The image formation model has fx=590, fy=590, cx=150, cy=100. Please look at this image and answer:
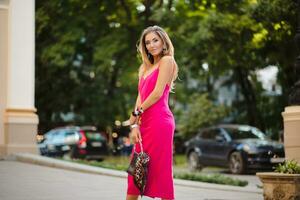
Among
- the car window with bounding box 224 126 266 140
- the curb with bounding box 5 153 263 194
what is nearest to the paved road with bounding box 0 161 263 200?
the curb with bounding box 5 153 263 194

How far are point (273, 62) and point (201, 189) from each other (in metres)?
15.4

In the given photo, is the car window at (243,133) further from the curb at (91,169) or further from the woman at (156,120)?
Answer: the woman at (156,120)

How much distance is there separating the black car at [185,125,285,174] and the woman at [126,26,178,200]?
12346 millimetres

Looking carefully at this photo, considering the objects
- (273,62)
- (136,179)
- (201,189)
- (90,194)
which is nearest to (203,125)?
(273,62)

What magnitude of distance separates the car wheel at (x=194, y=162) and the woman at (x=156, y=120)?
15.8 meters

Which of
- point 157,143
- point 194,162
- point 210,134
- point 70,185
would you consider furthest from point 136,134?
point 194,162

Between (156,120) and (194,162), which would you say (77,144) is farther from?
(156,120)

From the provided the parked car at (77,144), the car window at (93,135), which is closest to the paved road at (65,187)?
the parked car at (77,144)

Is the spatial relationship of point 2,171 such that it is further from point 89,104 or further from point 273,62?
point 89,104

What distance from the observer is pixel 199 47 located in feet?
84.1

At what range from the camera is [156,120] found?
5.33 m

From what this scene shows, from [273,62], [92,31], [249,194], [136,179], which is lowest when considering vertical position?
[249,194]

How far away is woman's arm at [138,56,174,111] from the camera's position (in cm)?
527

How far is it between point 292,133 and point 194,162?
11.1 metres
